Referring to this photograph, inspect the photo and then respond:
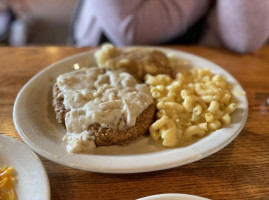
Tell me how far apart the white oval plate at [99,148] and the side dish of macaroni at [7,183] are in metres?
0.10

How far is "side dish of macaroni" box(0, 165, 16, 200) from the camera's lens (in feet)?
2.30

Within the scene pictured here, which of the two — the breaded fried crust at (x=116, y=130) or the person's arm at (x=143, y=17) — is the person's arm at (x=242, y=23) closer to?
the person's arm at (x=143, y=17)

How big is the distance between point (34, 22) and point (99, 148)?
91.0 inches

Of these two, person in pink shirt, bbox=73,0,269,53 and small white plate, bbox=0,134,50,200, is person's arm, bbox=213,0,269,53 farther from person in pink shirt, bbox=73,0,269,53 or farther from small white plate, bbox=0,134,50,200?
small white plate, bbox=0,134,50,200

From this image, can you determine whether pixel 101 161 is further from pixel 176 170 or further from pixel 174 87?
pixel 174 87

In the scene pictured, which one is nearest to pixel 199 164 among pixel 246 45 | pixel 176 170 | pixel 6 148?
pixel 176 170

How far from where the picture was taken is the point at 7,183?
72cm

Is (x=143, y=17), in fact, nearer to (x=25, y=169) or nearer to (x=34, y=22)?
(x=25, y=169)

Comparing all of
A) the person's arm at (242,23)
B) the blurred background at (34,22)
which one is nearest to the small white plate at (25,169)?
the person's arm at (242,23)

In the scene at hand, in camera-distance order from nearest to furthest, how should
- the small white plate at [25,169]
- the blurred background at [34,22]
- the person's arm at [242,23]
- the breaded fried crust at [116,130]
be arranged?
the small white plate at [25,169] < the breaded fried crust at [116,130] < the person's arm at [242,23] < the blurred background at [34,22]

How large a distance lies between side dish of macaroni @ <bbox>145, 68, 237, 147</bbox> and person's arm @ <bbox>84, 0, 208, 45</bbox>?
0.48 m

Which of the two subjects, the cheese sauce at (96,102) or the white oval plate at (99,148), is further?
the cheese sauce at (96,102)

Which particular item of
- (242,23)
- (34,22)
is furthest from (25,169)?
(34,22)

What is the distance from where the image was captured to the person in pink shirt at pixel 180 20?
4.91 ft
